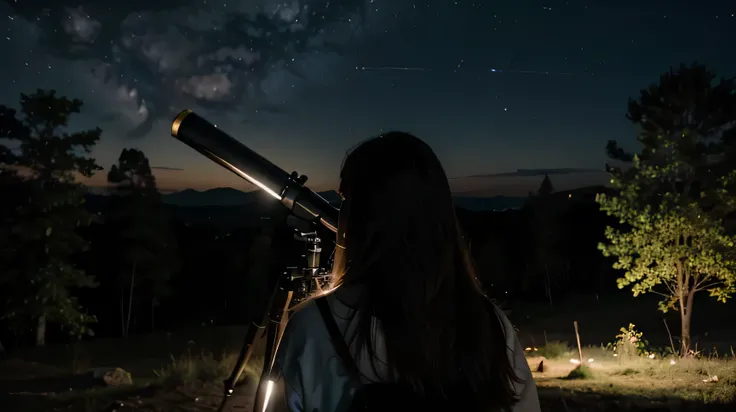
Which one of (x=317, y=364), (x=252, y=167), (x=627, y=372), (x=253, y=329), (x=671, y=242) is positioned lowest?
(x=627, y=372)

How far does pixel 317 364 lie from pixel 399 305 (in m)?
0.25

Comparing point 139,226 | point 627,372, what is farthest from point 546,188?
point 627,372

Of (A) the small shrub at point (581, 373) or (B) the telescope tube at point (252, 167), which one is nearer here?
(B) the telescope tube at point (252, 167)

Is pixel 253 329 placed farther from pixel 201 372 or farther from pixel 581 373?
pixel 581 373

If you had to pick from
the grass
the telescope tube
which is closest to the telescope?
the telescope tube

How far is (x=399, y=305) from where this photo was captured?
1381 mm

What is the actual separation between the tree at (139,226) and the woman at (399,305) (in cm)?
2659

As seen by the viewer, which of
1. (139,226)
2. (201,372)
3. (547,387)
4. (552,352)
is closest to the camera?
(547,387)

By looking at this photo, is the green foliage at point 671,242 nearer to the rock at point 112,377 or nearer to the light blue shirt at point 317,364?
the rock at point 112,377

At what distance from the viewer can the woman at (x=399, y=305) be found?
4.44 feet

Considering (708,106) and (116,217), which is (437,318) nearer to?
(708,106)

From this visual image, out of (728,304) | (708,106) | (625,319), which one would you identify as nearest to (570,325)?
(625,319)

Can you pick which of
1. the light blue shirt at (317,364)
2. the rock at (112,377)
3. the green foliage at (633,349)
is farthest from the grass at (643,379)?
the rock at (112,377)

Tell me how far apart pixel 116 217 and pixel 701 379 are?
25.0 meters
